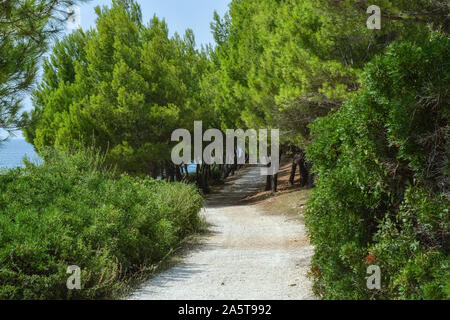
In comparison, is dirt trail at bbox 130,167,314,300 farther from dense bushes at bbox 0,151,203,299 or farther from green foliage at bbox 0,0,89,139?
green foliage at bbox 0,0,89,139

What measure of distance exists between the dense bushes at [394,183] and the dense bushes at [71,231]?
2.90 metres

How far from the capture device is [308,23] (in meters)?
13.1

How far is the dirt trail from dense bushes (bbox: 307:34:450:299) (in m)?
1.11

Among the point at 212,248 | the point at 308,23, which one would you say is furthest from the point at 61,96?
the point at 212,248

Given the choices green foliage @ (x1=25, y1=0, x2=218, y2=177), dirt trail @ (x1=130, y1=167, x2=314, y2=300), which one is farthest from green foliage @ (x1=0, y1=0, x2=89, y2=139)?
green foliage @ (x1=25, y1=0, x2=218, y2=177)

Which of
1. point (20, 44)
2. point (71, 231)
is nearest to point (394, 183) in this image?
point (71, 231)

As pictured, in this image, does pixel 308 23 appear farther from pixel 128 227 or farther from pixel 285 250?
pixel 128 227

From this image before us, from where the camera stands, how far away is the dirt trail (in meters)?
5.92

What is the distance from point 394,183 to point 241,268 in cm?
335

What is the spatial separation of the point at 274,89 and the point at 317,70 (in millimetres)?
4010

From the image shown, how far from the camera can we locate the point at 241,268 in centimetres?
740

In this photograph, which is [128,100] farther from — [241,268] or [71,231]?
[71,231]

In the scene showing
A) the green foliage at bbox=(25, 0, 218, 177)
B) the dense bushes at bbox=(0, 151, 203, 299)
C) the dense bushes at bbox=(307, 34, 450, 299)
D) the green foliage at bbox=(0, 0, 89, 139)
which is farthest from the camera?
the green foliage at bbox=(25, 0, 218, 177)

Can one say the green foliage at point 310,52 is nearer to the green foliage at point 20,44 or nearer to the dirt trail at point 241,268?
the dirt trail at point 241,268
